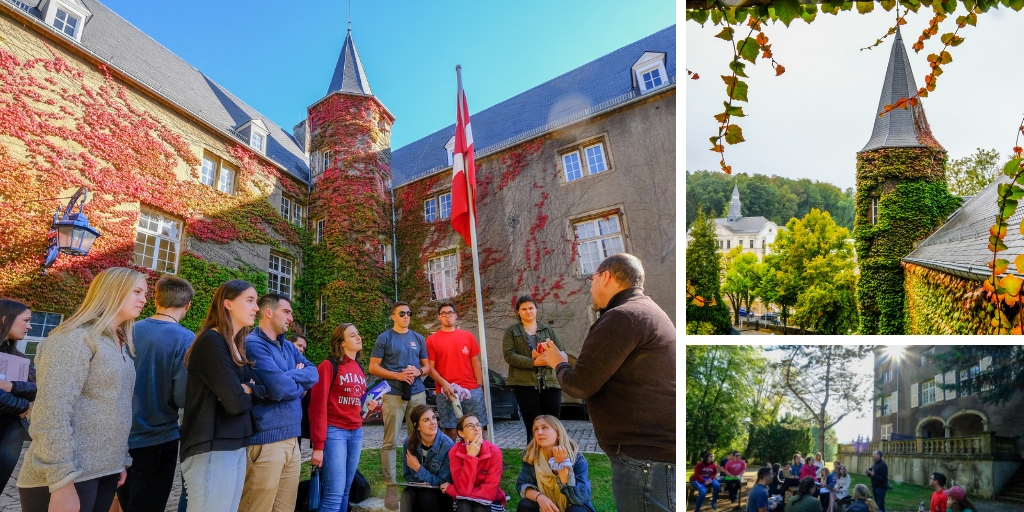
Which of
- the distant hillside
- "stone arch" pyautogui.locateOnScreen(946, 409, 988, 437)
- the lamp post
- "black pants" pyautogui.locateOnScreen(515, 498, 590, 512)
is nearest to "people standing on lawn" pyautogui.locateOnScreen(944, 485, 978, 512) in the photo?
"stone arch" pyautogui.locateOnScreen(946, 409, 988, 437)

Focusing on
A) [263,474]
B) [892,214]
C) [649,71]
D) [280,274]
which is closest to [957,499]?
[263,474]

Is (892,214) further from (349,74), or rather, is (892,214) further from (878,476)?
(349,74)

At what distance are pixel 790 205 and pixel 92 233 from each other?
610 cm

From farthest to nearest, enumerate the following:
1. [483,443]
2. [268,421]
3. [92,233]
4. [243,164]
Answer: [243,164] → [92,233] → [483,443] → [268,421]

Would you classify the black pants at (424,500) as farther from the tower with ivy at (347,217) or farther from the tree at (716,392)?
the tower with ivy at (347,217)

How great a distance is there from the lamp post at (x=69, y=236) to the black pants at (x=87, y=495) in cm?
447

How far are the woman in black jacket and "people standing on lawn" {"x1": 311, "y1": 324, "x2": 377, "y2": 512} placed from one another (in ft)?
3.75

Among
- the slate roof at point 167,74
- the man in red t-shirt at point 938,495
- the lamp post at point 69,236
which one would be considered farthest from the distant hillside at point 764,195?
the slate roof at point 167,74

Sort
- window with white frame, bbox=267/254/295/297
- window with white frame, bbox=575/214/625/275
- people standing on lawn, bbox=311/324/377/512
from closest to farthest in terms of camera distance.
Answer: people standing on lawn, bbox=311/324/377/512 < window with white frame, bbox=575/214/625/275 < window with white frame, bbox=267/254/295/297

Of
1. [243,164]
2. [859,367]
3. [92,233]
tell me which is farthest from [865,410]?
[243,164]

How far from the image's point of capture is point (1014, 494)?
45.5 inches

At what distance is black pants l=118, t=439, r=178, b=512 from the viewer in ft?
6.88

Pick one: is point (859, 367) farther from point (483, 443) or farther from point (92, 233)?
point (92, 233)

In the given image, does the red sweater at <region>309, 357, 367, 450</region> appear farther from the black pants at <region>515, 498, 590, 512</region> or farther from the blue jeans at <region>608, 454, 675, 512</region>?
the blue jeans at <region>608, 454, 675, 512</region>
